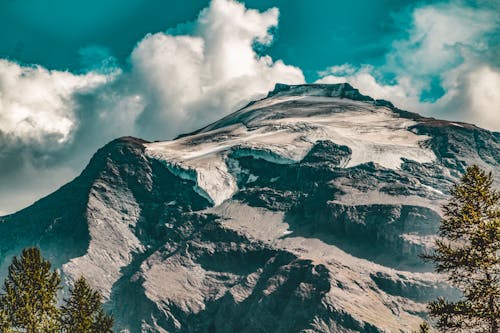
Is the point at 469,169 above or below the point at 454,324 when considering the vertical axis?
above

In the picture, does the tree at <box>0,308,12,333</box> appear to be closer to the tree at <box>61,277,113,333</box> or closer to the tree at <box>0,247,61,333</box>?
the tree at <box>0,247,61,333</box>

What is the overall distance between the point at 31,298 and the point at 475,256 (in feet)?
134

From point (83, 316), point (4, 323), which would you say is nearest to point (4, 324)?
point (4, 323)

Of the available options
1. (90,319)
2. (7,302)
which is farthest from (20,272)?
(90,319)

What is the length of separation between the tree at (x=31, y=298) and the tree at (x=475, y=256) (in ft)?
118

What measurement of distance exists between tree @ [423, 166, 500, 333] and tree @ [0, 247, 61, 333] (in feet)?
118

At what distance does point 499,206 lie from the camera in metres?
46.1

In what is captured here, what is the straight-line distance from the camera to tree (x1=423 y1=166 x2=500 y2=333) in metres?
42.3

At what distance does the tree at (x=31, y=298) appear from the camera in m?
58.7

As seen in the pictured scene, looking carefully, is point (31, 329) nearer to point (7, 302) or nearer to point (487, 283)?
point (7, 302)

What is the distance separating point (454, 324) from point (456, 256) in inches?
185

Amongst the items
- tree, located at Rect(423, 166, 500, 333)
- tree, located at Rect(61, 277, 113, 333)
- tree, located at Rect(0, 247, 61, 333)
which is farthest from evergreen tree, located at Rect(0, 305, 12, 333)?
tree, located at Rect(423, 166, 500, 333)

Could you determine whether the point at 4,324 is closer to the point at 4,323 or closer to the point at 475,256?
the point at 4,323

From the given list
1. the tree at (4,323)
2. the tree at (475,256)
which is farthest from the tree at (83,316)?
the tree at (475,256)
